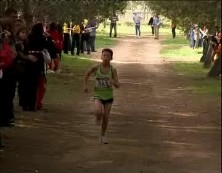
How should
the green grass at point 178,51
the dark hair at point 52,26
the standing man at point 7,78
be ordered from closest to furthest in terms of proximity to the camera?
the standing man at point 7,78
the dark hair at point 52,26
the green grass at point 178,51

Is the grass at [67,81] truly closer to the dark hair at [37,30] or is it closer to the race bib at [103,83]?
the dark hair at [37,30]

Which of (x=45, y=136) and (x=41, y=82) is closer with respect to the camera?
(x=45, y=136)

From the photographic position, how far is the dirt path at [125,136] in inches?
313

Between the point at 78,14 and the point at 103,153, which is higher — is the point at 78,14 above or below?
above

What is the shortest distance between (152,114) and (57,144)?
11.4 feet

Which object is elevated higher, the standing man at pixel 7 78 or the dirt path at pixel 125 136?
the standing man at pixel 7 78

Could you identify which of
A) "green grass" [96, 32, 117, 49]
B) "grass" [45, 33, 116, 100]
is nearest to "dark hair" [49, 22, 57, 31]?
"grass" [45, 33, 116, 100]

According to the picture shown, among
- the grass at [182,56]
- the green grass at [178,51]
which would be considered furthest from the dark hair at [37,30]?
the green grass at [178,51]

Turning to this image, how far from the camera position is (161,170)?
7.85 meters

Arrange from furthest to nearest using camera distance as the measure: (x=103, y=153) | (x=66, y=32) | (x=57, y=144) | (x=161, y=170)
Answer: (x=66, y=32) → (x=57, y=144) → (x=103, y=153) → (x=161, y=170)

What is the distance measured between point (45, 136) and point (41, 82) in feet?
8.75

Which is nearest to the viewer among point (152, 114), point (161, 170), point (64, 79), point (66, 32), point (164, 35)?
point (161, 170)

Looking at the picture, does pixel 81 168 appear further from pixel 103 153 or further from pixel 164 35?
pixel 164 35

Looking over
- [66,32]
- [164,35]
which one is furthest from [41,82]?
[164,35]
